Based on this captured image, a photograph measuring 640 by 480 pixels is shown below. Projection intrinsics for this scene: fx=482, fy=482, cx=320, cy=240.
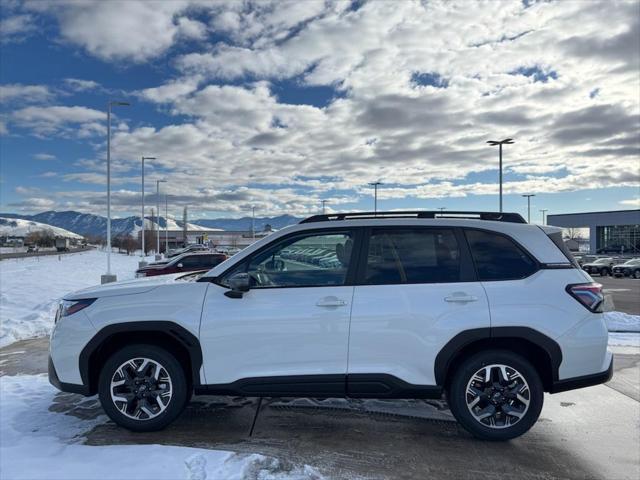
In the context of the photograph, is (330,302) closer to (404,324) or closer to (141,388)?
(404,324)

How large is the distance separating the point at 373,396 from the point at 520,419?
126 cm

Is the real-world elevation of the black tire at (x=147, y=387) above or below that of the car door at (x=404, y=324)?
below

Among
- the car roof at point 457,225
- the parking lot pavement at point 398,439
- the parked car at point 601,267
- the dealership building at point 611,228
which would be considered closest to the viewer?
the parking lot pavement at point 398,439

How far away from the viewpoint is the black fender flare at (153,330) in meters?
4.15

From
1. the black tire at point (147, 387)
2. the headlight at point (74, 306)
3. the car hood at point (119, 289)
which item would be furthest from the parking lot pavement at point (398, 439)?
the car hood at point (119, 289)

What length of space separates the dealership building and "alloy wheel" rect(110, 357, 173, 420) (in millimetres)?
79340

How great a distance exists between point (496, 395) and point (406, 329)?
99 centimetres

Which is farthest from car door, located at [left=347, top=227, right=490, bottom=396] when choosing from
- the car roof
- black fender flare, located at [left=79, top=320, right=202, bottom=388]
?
black fender flare, located at [left=79, top=320, right=202, bottom=388]

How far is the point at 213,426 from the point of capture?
443cm

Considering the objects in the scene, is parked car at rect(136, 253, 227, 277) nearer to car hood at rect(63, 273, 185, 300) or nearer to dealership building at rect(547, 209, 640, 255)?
car hood at rect(63, 273, 185, 300)

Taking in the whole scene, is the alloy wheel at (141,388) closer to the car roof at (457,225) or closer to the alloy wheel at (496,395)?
the car roof at (457,225)

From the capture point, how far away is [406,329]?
159 inches

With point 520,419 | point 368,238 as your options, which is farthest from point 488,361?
point 368,238

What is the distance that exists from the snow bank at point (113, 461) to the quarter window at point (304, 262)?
4.66 feet
